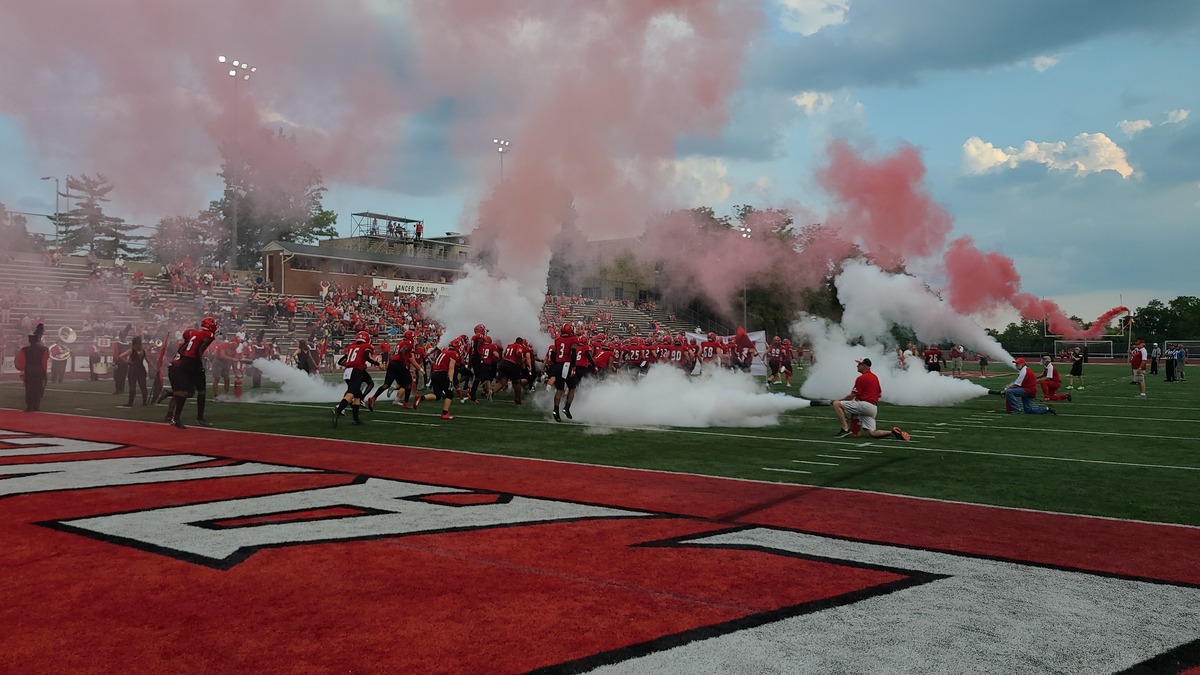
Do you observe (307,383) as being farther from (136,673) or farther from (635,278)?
(635,278)

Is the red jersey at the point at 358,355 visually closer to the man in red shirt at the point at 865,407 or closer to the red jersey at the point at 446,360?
the red jersey at the point at 446,360

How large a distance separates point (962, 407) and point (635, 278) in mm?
28423

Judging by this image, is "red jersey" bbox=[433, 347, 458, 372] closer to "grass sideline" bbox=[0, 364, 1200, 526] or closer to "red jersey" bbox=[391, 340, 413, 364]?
"red jersey" bbox=[391, 340, 413, 364]

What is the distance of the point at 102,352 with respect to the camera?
30.3m

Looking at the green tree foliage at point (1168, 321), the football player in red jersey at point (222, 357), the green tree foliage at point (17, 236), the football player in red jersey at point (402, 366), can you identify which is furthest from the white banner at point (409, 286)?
the green tree foliage at point (1168, 321)

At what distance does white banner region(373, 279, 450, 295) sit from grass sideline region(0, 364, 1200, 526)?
95.4 ft

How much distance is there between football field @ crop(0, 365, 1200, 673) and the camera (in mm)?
4227

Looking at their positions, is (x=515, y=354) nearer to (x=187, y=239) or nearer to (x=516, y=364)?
(x=516, y=364)

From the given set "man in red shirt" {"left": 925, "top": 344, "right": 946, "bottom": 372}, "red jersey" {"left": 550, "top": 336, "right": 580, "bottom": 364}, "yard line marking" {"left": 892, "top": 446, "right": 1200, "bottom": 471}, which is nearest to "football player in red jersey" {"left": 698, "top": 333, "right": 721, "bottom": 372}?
"man in red shirt" {"left": 925, "top": 344, "right": 946, "bottom": 372}

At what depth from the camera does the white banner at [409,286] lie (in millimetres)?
50156

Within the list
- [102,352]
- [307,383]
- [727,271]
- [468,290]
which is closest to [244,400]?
[307,383]

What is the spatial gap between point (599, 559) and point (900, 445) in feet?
27.9

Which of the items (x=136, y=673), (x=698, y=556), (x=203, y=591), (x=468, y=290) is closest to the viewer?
(x=136, y=673)

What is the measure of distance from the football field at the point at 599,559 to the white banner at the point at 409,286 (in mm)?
37993
